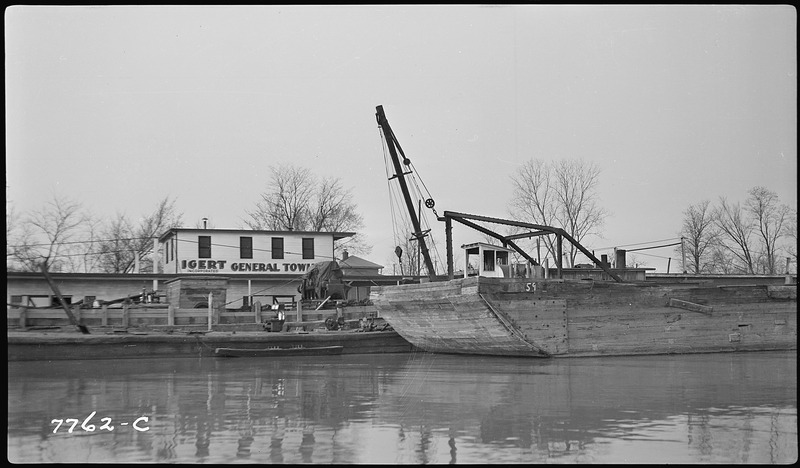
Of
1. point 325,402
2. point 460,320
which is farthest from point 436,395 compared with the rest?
point 460,320

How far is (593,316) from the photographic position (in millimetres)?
24875

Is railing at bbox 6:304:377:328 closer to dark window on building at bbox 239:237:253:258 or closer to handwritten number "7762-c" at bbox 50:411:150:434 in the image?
dark window on building at bbox 239:237:253:258

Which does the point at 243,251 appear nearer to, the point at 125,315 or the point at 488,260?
the point at 125,315

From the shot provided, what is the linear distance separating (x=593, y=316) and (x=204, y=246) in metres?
20.0

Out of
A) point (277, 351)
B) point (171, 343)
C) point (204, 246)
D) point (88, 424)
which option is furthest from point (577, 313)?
point (204, 246)

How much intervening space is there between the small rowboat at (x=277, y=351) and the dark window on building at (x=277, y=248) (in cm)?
1249

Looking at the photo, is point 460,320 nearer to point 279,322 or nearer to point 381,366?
point 381,366

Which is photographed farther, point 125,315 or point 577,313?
point 125,315

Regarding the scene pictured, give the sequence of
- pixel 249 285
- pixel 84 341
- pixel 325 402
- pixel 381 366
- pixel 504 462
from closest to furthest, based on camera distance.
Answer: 1. pixel 504 462
2. pixel 325 402
3. pixel 381 366
4. pixel 84 341
5. pixel 249 285

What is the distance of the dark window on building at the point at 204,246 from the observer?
126ft

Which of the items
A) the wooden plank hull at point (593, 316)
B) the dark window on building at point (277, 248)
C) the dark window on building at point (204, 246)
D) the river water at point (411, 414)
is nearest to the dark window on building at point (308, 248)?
the dark window on building at point (277, 248)

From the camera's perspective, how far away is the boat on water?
2439 centimetres

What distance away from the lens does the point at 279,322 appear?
2933 centimetres

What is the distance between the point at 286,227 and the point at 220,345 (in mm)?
33331
